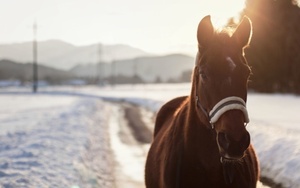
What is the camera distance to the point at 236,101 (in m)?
2.90

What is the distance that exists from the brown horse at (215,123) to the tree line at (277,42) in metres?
33.0

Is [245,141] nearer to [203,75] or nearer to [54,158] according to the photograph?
[203,75]

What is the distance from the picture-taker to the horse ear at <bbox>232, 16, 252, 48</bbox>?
126 inches

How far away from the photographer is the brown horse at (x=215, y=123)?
9.30ft

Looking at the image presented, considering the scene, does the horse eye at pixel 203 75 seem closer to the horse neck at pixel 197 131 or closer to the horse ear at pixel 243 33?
the horse neck at pixel 197 131

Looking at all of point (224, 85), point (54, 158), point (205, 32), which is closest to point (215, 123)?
point (224, 85)

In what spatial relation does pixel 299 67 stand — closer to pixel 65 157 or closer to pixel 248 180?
pixel 65 157

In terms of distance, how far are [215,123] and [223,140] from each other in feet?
0.74

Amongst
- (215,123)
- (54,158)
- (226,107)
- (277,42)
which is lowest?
(54,158)

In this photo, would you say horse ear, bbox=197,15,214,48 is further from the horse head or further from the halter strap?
the halter strap

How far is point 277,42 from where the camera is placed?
3581 cm

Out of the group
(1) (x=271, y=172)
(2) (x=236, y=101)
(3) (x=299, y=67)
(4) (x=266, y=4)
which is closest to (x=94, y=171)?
(1) (x=271, y=172)

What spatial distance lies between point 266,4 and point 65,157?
31737 mm

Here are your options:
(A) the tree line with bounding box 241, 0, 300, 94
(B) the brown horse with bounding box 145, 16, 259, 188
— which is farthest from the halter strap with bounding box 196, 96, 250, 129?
(A) the tree line with bounding box 241, 0, 300, 94
